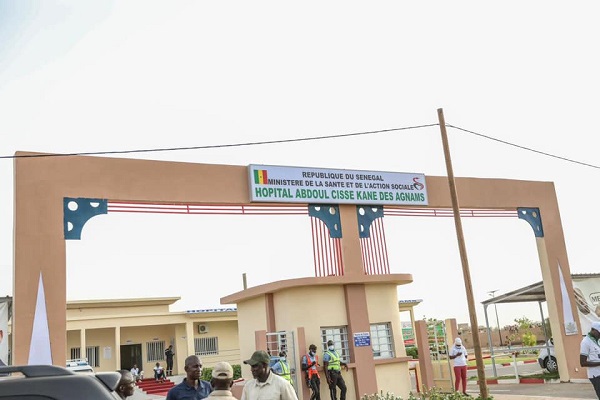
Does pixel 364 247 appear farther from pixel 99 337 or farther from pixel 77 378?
pixel 99 337

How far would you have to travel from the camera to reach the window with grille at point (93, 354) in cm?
2866

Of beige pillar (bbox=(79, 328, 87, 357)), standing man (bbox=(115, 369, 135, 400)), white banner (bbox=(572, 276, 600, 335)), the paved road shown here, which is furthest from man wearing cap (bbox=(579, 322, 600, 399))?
beige pillar (bbox=(79, 328, 87, 357))

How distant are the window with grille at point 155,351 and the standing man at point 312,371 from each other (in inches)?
714

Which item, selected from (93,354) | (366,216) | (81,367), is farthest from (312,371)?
(93,354)

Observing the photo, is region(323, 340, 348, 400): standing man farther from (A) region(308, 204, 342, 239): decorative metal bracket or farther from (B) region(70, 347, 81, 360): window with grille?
(B) region(70, 347, 81, 360): window with grille

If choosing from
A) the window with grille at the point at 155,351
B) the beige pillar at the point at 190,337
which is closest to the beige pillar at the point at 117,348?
the window with grille at the point at 155,351

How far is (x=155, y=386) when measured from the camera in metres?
26.2

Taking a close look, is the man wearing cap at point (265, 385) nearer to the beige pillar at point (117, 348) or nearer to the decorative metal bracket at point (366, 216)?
the decorative metal bracket at point (366, 216)

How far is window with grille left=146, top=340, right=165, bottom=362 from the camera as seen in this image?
99.1 ft

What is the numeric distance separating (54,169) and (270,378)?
8437mm

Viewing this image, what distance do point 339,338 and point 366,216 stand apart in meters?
3.22

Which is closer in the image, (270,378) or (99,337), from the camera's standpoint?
(270,378)

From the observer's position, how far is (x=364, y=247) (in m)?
15.7

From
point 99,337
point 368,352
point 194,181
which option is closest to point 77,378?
point 194,181
